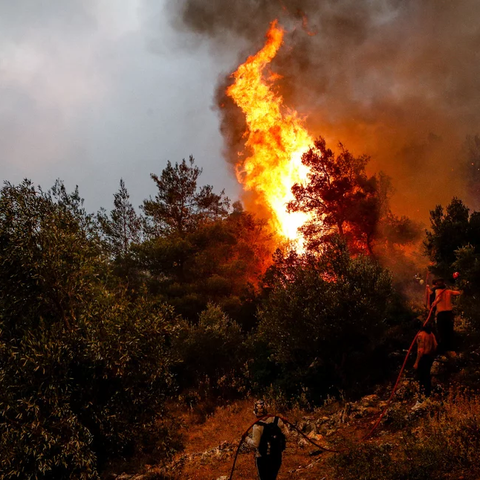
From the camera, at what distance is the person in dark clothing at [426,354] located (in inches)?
595

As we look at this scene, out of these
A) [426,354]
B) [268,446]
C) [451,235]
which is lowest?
[268,446]

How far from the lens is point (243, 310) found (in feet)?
129

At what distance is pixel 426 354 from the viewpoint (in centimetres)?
1511

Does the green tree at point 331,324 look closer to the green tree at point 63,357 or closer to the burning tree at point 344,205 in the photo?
the green tree at point 63,357

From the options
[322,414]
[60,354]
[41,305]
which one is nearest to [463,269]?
[322,414]

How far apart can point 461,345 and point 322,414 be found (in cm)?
916

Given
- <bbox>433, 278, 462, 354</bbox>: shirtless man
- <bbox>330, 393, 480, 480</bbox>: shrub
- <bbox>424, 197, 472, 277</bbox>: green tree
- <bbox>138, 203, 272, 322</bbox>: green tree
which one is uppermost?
<bbox>138, 203, 272, 322</bbox>: green tree

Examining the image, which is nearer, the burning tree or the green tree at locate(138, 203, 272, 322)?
the green tree at locate(138, 203, 272, 322)

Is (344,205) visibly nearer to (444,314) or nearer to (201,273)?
(201,273)

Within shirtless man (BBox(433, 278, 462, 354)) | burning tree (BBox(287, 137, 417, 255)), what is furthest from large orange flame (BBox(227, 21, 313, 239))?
shirtless man (BBox(433, 278, 462, 354))

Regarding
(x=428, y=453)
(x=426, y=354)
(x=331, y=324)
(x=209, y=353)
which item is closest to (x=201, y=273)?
(x=209, y=353)

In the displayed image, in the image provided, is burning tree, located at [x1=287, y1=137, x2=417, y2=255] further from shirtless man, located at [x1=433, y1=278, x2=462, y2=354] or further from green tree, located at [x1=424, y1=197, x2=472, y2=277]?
shirtless man, located at [x1=433, y1=278, x2=462, y2=354]

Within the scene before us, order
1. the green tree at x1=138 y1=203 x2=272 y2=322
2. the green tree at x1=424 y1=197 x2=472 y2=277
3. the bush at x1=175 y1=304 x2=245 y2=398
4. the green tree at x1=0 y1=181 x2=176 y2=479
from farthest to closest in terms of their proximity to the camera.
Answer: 1. the green tree at x1=138 y1=203 x2=272 y2=322
2. the bush at x1=175 y1=304 x2=245 y2=398
3. the green tree at x1=424 y1=197 x2=472 y2=277
4. the green tree at x1=0 y1=181 x2=176 y2=479

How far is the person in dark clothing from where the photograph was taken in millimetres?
15102
